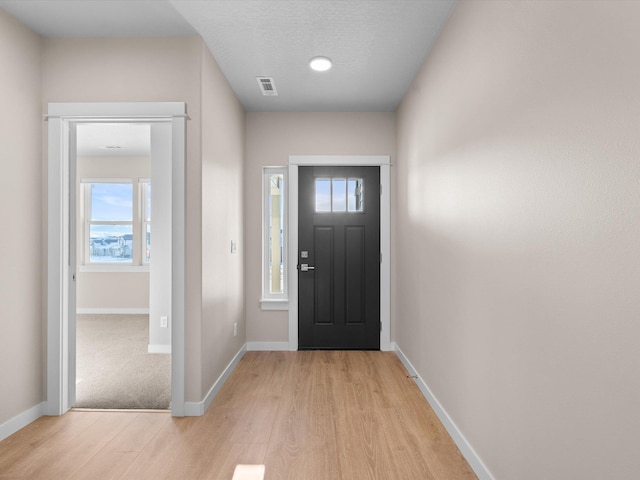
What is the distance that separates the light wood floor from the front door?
41.4 inches

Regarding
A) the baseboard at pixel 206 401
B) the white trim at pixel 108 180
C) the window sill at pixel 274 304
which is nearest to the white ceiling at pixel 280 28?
the window sill at pixel 274 304

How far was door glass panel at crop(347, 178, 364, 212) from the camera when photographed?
13.8ft

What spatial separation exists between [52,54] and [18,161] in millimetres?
809

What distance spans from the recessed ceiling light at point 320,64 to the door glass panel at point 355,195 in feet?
4.43

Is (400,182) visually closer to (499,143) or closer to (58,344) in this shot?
(499,143)

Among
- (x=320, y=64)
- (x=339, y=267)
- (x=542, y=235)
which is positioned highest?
(x=320, y=64)

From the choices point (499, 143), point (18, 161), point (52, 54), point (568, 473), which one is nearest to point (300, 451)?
point (568, 473)

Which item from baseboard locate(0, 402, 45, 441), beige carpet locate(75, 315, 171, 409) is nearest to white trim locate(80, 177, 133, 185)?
beige carpet locate(75, 315, 171, 409)

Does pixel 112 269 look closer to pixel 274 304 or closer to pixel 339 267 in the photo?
pixel 274 304

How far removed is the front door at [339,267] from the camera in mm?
4188

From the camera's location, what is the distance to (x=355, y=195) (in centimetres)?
422

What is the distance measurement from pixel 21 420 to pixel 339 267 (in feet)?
9.35

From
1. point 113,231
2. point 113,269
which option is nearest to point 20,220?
point 113,269

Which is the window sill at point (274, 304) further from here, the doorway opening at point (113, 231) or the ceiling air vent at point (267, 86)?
the doorway opening at point (113, 231)
